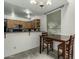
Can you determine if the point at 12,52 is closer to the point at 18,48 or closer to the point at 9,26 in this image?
the point at 18,48

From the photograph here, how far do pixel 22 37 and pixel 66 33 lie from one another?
225 cm

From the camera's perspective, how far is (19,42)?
3.91 meters

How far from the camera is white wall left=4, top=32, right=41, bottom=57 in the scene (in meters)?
3.32

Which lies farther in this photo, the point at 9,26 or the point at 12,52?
the point at 9,26

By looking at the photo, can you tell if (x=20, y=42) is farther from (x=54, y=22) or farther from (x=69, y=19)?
(x=69, y=19)

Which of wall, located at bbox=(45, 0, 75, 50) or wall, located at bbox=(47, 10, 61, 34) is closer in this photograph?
wall, located at bbox=(45, 0, 75, 50)

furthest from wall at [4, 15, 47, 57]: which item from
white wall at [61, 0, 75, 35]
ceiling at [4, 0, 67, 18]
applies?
white wall at [61, 0, 75, 35]

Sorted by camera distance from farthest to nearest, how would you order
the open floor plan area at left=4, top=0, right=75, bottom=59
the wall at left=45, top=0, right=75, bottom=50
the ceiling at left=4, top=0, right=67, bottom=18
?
the ceiling at left=4, top=0, right=67, bottom=18 → the wall at left=45, top=0, right=75, bottom=50 → the open floor plan area at left=4, top=0, right=75, bottom=59

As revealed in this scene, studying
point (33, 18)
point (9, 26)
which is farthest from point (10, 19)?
point (33, 18)

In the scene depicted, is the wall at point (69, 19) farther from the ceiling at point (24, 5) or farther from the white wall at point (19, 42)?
the white wall at point (19, 42)

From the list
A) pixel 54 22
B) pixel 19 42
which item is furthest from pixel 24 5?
pixel 54 22

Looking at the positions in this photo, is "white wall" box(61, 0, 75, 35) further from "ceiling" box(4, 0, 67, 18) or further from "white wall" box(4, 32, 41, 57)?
"white wall" box(4, 32, 41, 57)

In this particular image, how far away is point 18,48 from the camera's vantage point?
3836 millimetres

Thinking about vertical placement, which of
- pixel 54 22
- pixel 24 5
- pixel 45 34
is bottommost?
pixel 45 34
